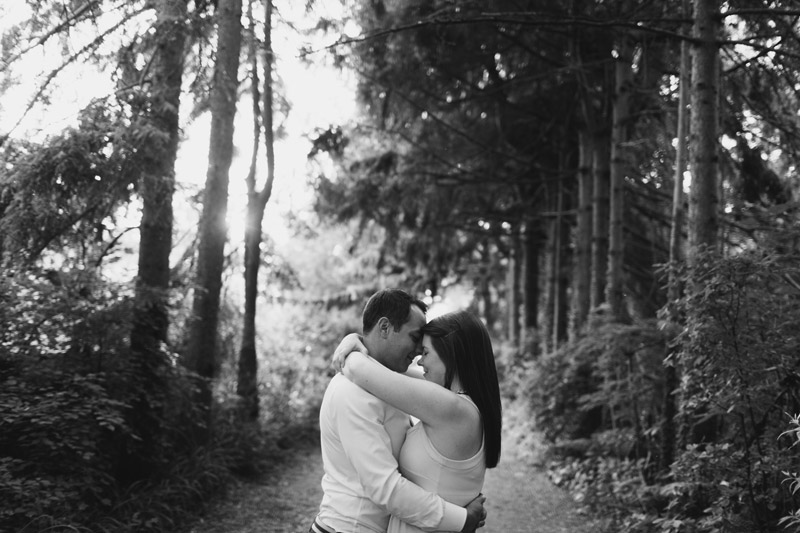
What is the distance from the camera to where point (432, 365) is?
10.0ft

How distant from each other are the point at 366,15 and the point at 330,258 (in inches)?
535

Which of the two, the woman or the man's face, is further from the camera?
the man's face

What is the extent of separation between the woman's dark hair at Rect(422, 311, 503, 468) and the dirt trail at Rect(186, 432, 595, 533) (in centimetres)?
469

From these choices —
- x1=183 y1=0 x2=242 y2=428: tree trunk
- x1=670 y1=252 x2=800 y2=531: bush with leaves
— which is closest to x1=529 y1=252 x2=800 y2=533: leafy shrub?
x1=670 y1=252 x2=800 y2=531: bush with leaves

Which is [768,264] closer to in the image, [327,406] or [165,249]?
[327,406]

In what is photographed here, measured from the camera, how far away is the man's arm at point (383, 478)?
2.70 metres

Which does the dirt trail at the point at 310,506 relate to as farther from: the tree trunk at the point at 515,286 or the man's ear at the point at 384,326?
the tree trunk at the point at 515,286

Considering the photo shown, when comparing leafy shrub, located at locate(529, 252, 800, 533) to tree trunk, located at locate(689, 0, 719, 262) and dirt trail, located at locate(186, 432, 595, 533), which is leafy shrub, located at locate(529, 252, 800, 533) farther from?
dirt trail, located at locate(186, 432, 595, 533)

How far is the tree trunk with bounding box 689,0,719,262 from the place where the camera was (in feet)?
21.0

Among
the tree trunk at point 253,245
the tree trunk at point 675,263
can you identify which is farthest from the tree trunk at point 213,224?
the tree trunk at point 675,263

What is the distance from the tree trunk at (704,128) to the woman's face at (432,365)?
4172 millimetres

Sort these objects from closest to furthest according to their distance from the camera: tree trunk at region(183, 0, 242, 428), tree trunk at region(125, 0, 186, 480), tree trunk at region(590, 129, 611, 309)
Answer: tree trunk at region(125, 0, 186, 480) < tree trunk at region(183, 0, 242, 428) < tree trunk at region(590, 129, 611, 309)

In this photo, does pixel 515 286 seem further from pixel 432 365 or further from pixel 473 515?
pixel 473 515

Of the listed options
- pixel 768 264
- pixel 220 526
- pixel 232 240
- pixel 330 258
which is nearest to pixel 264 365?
pixel 232 240
